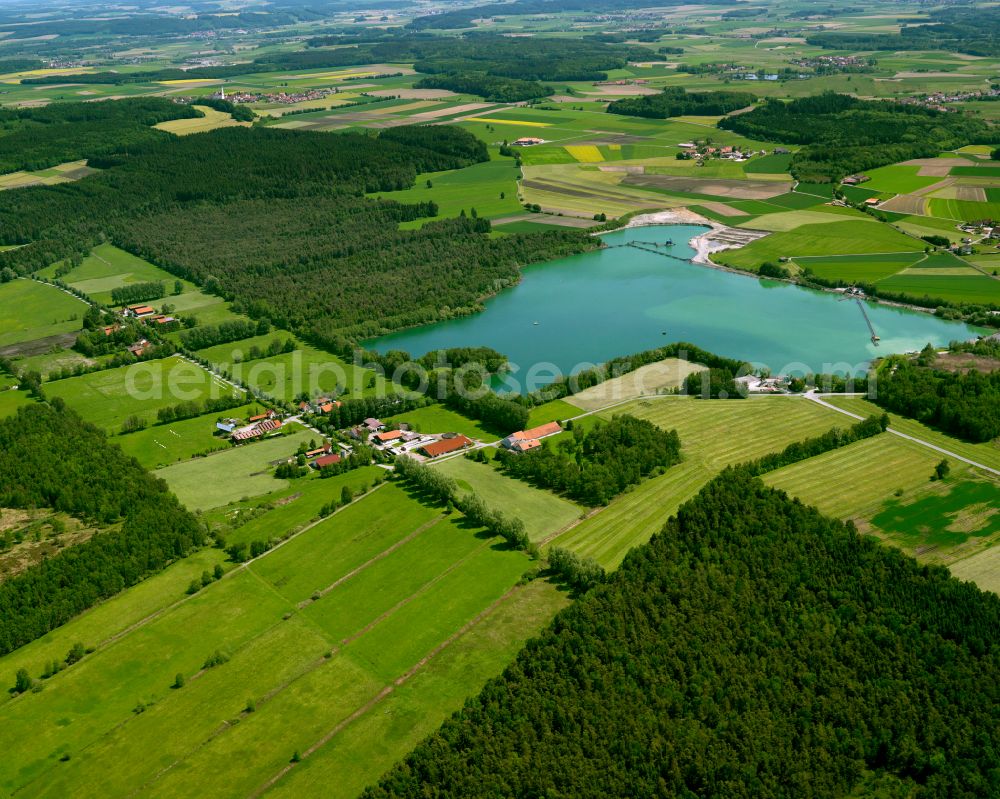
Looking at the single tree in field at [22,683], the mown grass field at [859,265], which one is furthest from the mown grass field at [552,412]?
the mown grass field at [859,265]

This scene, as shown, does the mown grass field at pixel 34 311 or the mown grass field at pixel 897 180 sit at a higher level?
the mown grass field at pixel 897 180

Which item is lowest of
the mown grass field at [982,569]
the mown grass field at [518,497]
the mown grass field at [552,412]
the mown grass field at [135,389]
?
the mown grass field at [135,389]

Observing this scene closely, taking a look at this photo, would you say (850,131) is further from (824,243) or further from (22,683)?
(22,683)

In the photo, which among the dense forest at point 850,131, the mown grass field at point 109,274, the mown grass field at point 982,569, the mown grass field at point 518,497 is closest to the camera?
the mown grass field at point 982,569

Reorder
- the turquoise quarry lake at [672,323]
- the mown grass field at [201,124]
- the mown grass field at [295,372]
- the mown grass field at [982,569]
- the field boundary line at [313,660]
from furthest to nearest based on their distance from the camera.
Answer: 1. the mown grass field at [201,124]
2. the turquoise quarry lake at [672,323]
3. the mown grass field at [295,372]
4. the mown grass field at [982,569]
5. the field boundary line at [313,660]

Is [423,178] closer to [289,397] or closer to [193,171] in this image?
[193,171]

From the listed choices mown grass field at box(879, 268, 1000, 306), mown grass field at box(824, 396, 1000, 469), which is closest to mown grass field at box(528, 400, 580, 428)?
mown grass field at box(824, 396, 1000, 469)

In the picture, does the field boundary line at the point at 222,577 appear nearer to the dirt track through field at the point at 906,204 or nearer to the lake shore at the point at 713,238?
the lake shore at the point at 713,238

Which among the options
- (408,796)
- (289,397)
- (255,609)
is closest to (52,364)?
(289,397)
